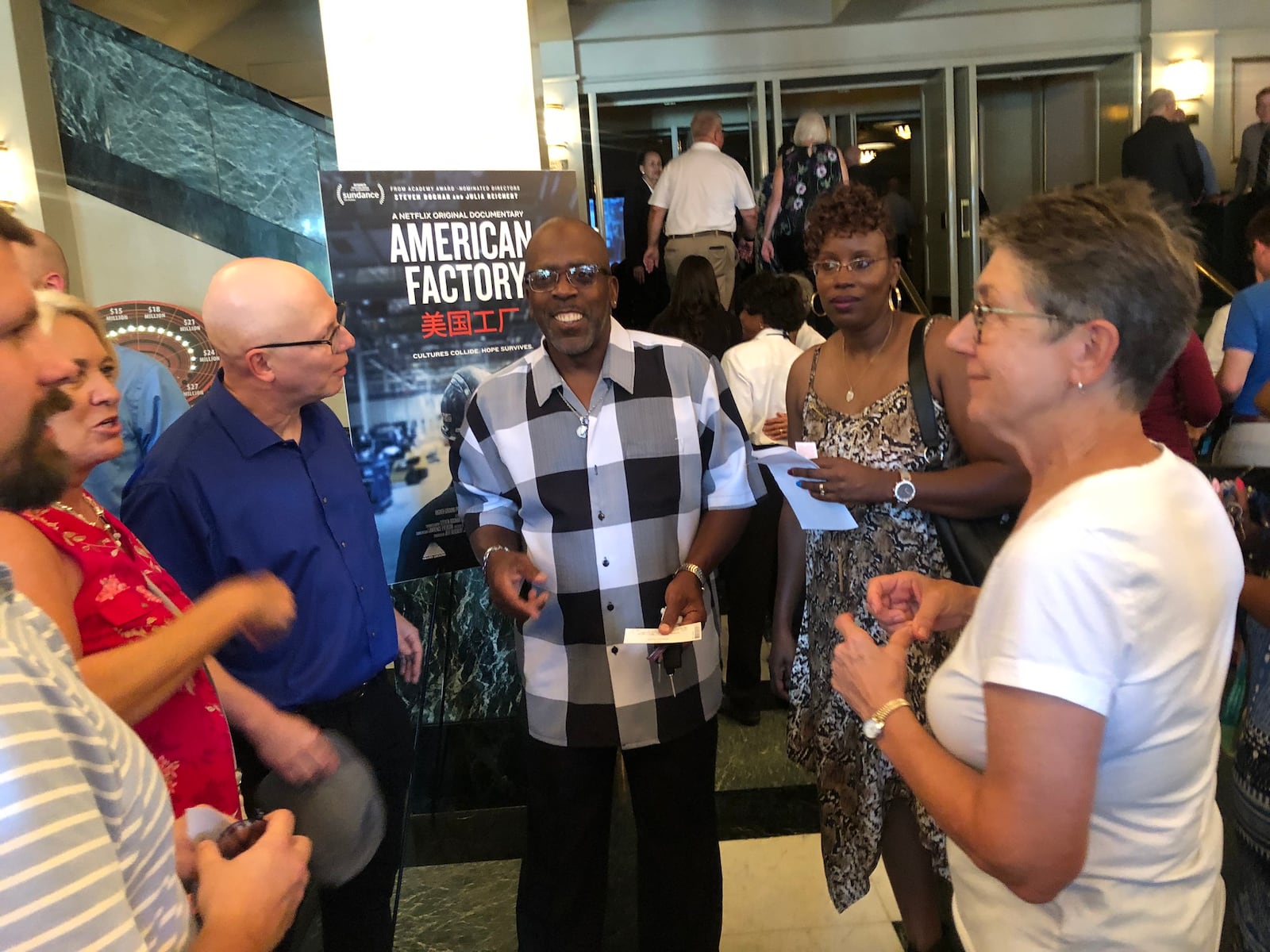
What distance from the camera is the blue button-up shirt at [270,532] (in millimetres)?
1717

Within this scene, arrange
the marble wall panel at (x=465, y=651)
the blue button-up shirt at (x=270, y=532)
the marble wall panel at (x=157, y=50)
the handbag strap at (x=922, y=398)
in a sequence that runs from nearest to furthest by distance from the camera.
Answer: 1. the blue button-up shirt at (x=270, y=532)
2. the handbag strap at (x=922, y=398)
3. the marble wall panel at (x=465, y=651)
4. the marble wall panel at (x=157, y=50)

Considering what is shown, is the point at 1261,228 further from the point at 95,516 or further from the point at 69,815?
the point at 69,815

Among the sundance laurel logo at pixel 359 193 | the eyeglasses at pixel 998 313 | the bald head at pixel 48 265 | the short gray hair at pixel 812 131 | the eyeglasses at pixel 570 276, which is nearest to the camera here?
the eyeglasses at pixel 998 313

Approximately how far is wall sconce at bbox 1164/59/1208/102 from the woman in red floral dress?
28.6ft

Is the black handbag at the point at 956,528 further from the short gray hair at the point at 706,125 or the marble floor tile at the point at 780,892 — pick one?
the short gray hair at the point at 706,125

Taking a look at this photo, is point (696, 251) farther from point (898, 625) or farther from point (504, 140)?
point (898, 625)

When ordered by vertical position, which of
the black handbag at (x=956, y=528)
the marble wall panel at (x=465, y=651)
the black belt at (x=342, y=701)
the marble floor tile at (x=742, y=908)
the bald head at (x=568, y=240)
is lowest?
the marble floor tile at (x=742, y=908)

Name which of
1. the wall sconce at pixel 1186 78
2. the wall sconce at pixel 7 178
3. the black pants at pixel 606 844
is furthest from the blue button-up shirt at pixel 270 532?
the wall sconce at pixel 1186 78

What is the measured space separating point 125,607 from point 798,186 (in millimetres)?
5925

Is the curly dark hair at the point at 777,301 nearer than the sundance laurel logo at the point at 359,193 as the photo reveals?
No

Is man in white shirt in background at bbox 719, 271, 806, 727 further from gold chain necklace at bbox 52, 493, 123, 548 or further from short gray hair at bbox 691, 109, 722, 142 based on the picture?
short gray hair at bbox 691, 109, 722, 142

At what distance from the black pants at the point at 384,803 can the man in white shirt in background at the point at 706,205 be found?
474 centimetres

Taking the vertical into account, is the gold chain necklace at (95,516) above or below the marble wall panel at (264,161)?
below

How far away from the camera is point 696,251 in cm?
628
